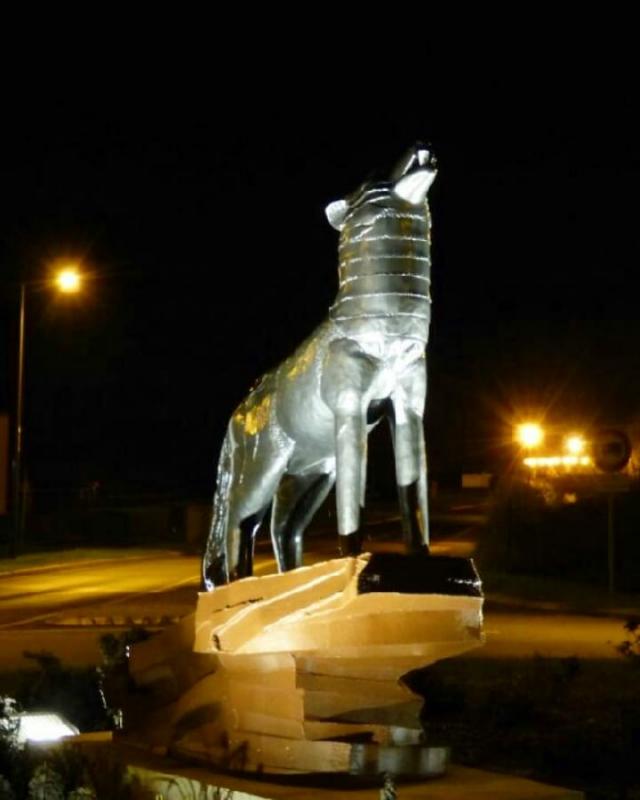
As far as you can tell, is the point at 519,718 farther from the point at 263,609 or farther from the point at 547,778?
the point at 263,609

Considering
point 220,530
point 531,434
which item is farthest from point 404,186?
point 531,434

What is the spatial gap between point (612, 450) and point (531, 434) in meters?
18.4

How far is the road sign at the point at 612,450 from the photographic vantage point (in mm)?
20109

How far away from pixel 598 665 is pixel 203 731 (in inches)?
293

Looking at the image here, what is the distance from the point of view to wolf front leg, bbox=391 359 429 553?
26.0 ft

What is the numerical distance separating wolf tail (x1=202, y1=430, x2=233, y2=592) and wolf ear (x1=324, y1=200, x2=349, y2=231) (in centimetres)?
168

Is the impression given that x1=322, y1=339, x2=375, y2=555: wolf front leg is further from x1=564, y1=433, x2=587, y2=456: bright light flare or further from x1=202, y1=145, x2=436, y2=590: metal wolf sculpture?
x1=564, y1=433, x2=587, y2=456: bright light flare

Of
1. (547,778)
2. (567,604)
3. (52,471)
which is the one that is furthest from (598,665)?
(52,471)

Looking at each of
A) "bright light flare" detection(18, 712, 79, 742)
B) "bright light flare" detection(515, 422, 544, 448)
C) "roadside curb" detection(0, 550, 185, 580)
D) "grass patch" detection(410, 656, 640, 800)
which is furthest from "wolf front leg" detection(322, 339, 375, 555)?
"bright light flare" detection(515, 422, 544, 448)

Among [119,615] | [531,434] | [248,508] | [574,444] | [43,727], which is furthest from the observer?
[531,434]

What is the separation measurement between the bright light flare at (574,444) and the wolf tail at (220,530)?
27.5 m

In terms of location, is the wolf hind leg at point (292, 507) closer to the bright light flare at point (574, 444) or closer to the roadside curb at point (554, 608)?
the roadside curb at point (554, 608)

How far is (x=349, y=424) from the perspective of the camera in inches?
310

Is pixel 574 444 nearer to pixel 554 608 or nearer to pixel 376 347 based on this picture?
pixel 554 608
